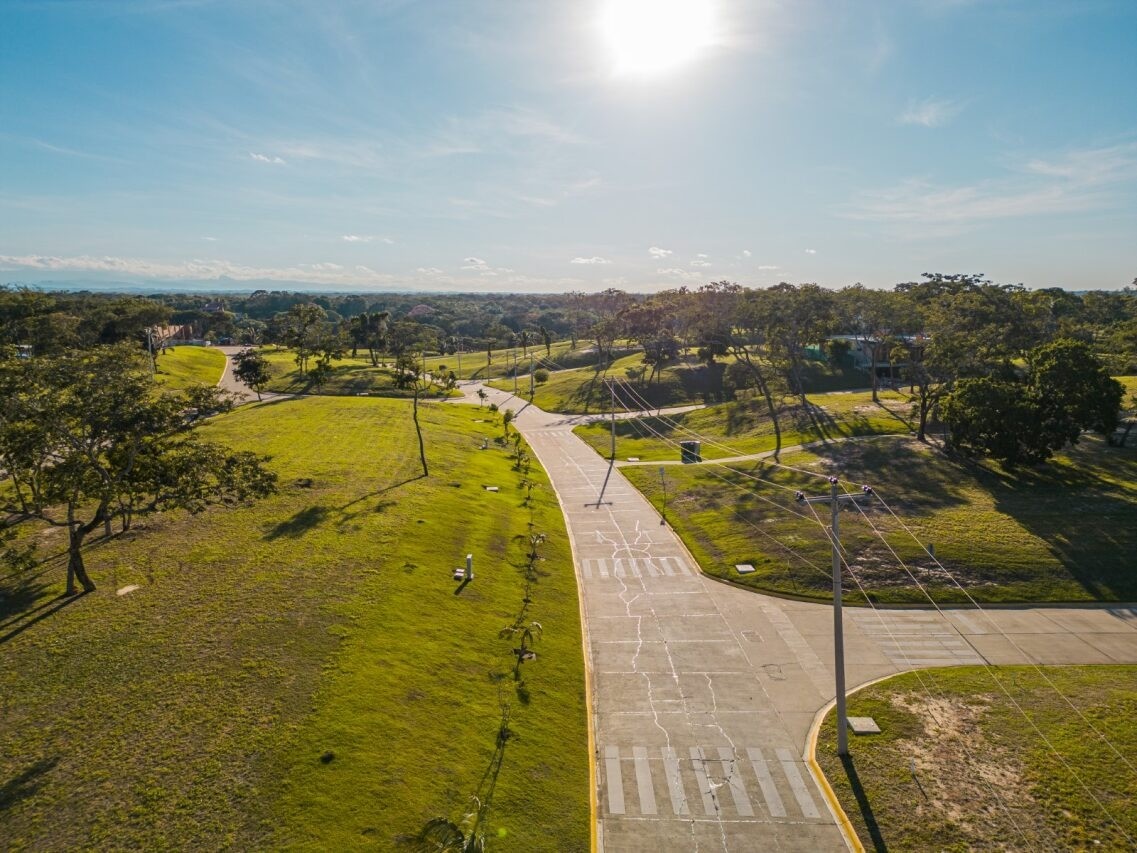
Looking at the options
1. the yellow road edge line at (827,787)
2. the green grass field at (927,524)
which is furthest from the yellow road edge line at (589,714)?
the green grass field at (927,524)

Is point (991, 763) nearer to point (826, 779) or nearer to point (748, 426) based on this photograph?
point (826, 779)

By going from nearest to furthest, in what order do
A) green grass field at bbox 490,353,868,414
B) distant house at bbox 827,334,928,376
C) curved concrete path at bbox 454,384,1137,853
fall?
curved concrete path at bbox 454,384,1137,853
green grass field at bbox 490,353,868,414
distant house at bbox 827,334,928,376

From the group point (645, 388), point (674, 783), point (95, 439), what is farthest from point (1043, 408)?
point (95, 439)

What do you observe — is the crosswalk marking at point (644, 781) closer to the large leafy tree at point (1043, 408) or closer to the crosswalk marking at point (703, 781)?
the crosswalk marking at point (703, 781)

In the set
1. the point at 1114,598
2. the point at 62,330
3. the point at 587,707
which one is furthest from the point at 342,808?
the point at 62,330

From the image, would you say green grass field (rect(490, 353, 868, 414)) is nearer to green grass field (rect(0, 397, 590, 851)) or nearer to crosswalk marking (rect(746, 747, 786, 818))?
green grass field (rect(0, 397, 590, 851))

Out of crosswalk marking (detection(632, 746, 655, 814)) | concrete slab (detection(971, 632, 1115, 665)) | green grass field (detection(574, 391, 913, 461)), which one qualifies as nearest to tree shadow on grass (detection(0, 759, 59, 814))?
crosswalk marking (detection(632, 746, 655, 814))

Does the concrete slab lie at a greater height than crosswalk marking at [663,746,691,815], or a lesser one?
greater
